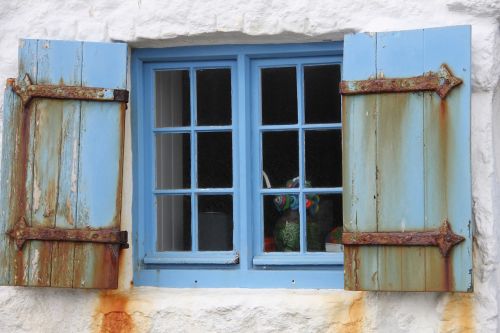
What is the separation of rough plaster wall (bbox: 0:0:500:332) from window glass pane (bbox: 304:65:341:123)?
8.7 inches

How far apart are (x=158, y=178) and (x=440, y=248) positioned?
1452mm

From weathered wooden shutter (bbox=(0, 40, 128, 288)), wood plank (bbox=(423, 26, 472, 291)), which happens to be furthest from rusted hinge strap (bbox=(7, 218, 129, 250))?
wood plank (bbox=(423, 26, 472, 291))

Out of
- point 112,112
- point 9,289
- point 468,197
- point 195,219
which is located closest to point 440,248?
point 468,197

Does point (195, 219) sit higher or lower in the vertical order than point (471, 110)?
lower

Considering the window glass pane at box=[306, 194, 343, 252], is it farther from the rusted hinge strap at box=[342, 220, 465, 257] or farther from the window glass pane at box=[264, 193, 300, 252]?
the rusted hinge strap at box=[342, 220, 465, 257]

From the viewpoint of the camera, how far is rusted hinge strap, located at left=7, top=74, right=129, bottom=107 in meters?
4.67

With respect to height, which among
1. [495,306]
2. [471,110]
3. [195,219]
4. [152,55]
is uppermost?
[152,55]

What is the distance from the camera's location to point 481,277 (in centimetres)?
445

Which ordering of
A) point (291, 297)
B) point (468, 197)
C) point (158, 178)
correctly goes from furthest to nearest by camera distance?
point (158, 178) → point (291, 297) → point (468, 197)

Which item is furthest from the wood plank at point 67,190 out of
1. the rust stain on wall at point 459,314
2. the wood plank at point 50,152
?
the rust stain on wall at point 459,314

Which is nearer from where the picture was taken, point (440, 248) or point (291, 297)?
point (440, 248)

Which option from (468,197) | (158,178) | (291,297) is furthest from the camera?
(158,178)

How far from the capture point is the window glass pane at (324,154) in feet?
16.1

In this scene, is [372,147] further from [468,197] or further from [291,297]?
[291,297]
